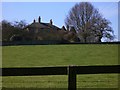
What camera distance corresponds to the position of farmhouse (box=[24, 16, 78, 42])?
252 feet

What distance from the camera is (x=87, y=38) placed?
71.1m

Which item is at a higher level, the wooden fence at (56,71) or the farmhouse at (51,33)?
the farmhouse at (51,33)

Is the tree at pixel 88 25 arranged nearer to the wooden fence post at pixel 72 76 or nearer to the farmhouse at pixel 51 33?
the farmhouse at pixel 51 33

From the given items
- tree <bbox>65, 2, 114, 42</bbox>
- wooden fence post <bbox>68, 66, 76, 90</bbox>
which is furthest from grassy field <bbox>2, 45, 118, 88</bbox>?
tree <bbox>65, 2, 114, 42</bbox>

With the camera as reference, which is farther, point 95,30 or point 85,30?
point 85,30

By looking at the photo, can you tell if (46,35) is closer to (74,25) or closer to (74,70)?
(74,25)

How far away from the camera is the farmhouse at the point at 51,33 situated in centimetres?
7688

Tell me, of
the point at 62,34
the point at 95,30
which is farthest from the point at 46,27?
the point at 95,30

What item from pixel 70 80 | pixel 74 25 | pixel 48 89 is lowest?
pixel 48 89

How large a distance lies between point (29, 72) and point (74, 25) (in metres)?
63.9

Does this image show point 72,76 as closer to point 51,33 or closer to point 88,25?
point 88,25

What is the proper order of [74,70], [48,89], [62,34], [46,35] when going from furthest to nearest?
[46,35] → [62,34] → [48,89] → [74,70]

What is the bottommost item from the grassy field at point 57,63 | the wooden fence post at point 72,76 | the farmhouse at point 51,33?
the grassy field at point 57,63

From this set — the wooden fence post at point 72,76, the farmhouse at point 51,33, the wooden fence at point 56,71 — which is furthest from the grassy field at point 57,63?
the farmhouse at point 51,33
